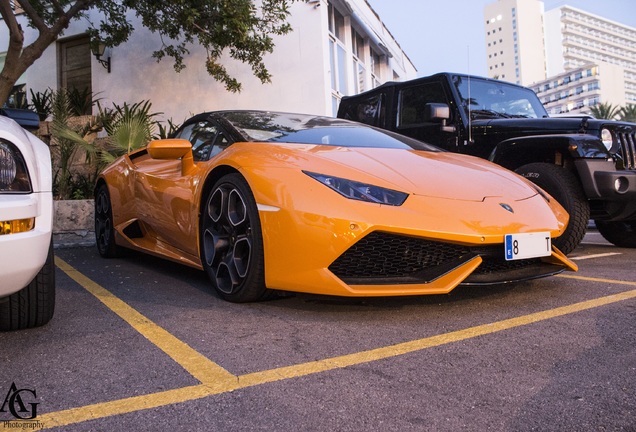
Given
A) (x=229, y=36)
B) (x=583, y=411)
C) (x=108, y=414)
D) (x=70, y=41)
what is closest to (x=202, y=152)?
(x=108, y=414)

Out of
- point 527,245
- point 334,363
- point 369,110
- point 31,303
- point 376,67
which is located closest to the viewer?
point 334,363

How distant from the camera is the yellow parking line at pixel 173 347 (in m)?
1.96

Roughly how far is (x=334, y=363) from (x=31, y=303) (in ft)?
4.58

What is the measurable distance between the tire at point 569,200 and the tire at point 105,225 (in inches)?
140

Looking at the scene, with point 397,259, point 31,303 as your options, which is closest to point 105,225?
point 31,303

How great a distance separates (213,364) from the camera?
Answer: 2.10 meters

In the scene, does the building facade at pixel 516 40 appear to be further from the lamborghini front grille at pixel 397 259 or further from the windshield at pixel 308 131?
the lamborghini front grille at pixel 397 259

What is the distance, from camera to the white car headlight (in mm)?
2189

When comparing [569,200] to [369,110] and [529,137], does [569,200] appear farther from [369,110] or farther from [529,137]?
[369,110]

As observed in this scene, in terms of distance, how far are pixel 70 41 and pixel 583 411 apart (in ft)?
47.1

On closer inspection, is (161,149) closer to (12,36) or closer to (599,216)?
(599,216)

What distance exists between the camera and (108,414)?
5.45 ft

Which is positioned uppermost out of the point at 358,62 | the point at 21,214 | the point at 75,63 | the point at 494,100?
the point at 358,62

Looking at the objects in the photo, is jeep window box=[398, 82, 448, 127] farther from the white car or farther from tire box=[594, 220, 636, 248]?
the white car
